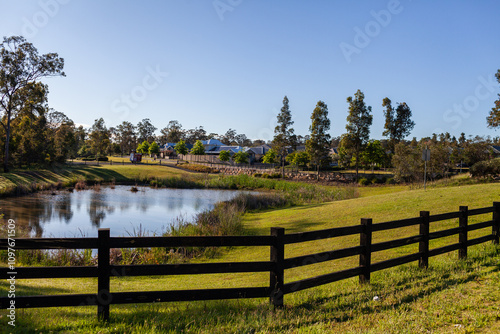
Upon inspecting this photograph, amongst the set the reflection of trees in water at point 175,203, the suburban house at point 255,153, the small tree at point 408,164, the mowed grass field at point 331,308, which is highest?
the suburban house at point 255,153

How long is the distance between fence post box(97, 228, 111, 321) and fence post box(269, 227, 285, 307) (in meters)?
2.38

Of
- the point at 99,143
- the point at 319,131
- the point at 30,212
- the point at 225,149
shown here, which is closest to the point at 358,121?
the point at 319,131

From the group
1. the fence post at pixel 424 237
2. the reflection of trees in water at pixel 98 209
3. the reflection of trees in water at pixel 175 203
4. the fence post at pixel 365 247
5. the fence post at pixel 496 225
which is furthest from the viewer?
the reflection of trees in water at pixel 175 203

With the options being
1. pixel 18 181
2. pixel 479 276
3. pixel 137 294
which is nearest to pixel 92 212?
pixel 18 181

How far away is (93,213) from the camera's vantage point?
79.0ft

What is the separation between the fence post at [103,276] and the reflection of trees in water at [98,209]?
16480 millimetres

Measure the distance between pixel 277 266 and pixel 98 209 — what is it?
2365cm

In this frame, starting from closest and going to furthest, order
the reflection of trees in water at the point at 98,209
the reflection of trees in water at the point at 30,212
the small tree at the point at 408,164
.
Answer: the reflection of trees in water at the point at 30,212 → the reflection of trees in water at the point at 98,209 → the small tree at the point at 408,164

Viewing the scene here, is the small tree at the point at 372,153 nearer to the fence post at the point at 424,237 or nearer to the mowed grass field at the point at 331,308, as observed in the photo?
the mowed grass field at the point at 331,308

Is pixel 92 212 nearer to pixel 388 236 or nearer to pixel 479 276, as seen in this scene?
pixel 388 236

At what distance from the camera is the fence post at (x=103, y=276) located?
4.71 m

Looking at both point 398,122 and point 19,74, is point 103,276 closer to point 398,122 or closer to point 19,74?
point 19,74

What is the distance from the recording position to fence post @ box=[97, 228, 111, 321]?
185 inches

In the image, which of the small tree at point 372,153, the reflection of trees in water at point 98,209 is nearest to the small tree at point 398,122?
the small tree at point 372,153
